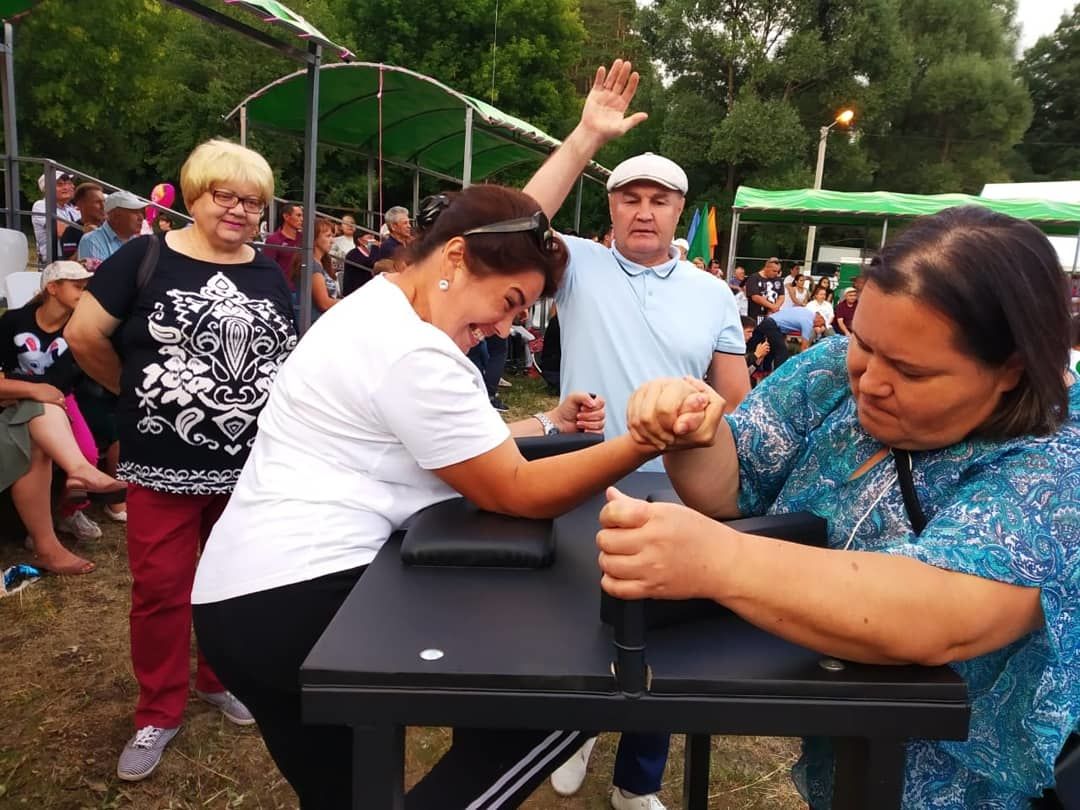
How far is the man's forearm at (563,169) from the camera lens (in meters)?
2.36

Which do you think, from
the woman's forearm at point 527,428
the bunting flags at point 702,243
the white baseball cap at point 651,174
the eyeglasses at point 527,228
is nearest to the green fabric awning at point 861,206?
the bunting flags at point 702,243

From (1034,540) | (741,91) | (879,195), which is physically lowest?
(1034,540)

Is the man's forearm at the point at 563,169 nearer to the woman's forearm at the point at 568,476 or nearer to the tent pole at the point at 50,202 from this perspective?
the woman's forearm at the point at 568,476

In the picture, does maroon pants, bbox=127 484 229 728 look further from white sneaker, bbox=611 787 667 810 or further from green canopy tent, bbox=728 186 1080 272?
green canopy tent, bbox=728 186 1080 272

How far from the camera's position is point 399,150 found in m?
13.4

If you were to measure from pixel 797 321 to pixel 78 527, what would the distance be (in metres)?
8.45

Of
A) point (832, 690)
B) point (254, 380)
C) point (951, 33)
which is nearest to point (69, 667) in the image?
point (254, 380)

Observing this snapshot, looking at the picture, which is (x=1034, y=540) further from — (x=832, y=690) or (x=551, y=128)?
(x=551, y=128)

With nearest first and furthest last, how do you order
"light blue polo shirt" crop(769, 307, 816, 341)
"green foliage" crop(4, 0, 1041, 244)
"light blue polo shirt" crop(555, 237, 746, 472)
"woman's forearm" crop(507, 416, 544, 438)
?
"woman's forearm" crop(507, 416, 544, 438)
"light blue polo shirt" crop(555, 237, 746, 472)
"light blue polo shirt" crop(769, 307, 816, 341)
"green foliage" crop(4, 0, 1041, 244)

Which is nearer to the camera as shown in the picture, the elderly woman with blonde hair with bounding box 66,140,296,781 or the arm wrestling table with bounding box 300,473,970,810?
the arm wrestling table with bounding box 300,473,970,810

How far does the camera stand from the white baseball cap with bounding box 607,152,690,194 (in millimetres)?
2533

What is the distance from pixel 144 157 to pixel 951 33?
34616 millimetres

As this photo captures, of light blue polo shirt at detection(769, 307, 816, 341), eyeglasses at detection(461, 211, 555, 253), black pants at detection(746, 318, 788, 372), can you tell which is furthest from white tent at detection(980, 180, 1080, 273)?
eyeglasses at detection(461, 211, 555, 253)

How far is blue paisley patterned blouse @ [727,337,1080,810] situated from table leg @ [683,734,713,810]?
1.95 ft
